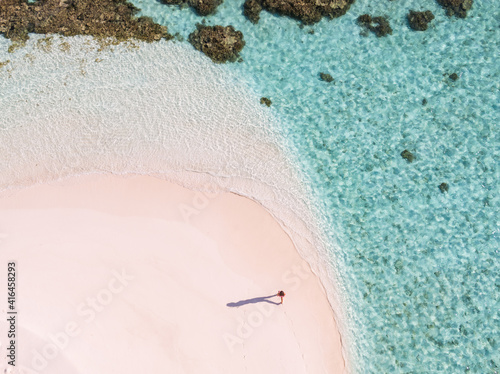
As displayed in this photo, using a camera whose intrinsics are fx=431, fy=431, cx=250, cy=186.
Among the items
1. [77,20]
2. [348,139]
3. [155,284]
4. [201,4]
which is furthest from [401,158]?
[77,20]

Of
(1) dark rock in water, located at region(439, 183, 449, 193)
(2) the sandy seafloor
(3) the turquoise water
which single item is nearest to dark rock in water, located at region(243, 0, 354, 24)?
(3) the turquoise water

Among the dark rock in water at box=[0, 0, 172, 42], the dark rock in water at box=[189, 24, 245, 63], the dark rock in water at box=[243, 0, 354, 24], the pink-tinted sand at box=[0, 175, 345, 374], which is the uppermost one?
the dark rock in water at box=[243, 0, 354, 24]

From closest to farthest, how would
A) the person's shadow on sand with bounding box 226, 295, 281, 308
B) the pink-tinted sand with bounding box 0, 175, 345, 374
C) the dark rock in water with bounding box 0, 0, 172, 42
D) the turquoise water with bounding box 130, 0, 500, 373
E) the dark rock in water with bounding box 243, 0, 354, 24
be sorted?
the pink-tinted sand with bounding box 0, 175, 345, 374
the person's shadow on sand with bounding box 226, 295, 281, 308
the turquoise water with bounding box 130, 0, 500, 373
the dark rock in water with bounding box 0, 0, 172, 42
the dark rock in water with bounding box 243, 0, 354, 24

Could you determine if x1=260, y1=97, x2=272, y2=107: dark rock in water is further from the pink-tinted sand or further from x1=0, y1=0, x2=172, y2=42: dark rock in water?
x1=0, y1=0, x2=172, y2=42: dark rock in water

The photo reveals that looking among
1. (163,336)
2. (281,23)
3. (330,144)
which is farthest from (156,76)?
(163,336)

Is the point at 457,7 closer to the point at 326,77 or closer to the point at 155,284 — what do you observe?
the point at 326,77

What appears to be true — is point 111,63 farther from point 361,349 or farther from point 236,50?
point 361,349

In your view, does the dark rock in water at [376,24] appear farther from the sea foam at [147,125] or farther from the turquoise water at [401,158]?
the sea foam at [147,125]
